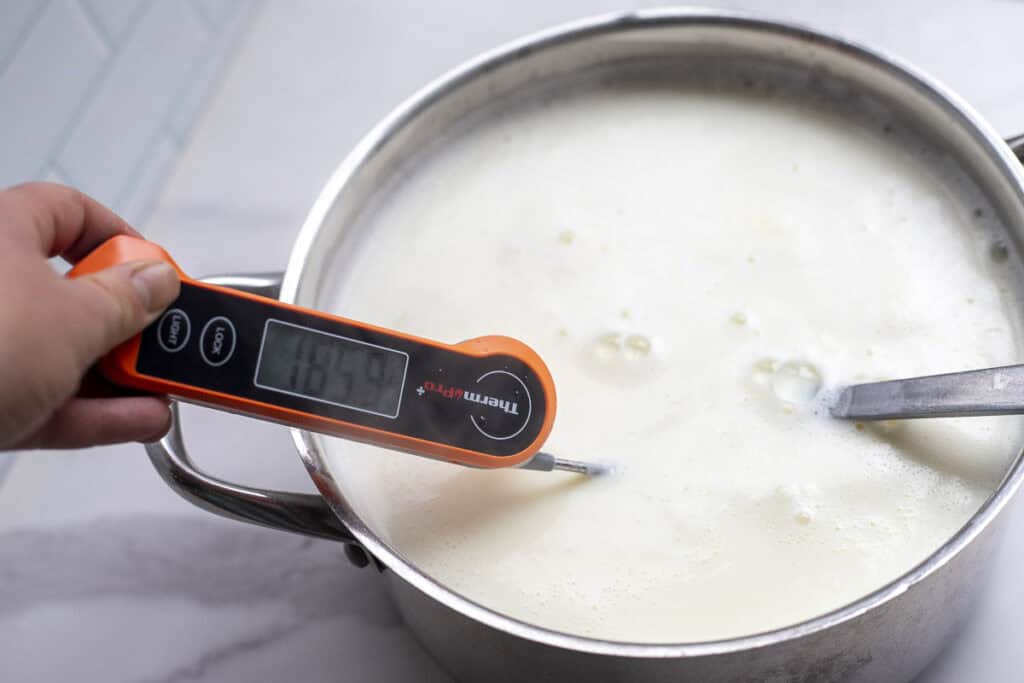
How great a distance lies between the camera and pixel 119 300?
1.70 ft

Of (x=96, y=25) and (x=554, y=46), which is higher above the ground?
(x=554, y=46)

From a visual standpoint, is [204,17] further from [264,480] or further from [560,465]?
[560,465]

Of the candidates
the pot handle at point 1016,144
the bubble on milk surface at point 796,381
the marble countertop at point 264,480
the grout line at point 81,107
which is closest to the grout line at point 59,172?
the grout line at point 81,107

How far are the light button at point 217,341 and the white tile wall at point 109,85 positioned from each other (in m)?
0.44

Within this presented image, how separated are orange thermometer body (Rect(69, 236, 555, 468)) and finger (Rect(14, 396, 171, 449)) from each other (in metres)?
0.01

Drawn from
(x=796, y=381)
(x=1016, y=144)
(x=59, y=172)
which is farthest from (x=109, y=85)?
(x=1016, y=144)

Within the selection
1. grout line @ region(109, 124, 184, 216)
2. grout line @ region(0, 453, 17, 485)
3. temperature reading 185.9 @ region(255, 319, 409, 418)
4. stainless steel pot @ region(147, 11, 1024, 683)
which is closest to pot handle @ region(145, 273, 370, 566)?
stainless steel pot @ region(147, 11, 1024, 683)

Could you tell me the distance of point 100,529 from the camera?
0.90 meters

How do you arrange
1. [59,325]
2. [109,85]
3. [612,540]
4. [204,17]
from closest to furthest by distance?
1. [59,325]
2. [612,540]
3. [109,85]
4. [204,17]

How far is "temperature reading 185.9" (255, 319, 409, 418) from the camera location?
590 millimetres

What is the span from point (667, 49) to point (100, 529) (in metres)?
0.65

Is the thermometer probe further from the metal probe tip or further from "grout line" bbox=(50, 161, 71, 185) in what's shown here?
"grout line" bbox=(50, 161, 71, 185)

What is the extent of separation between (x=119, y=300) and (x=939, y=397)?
0.49 metres

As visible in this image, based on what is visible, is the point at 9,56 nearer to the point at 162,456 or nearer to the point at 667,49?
the point at 162,456
